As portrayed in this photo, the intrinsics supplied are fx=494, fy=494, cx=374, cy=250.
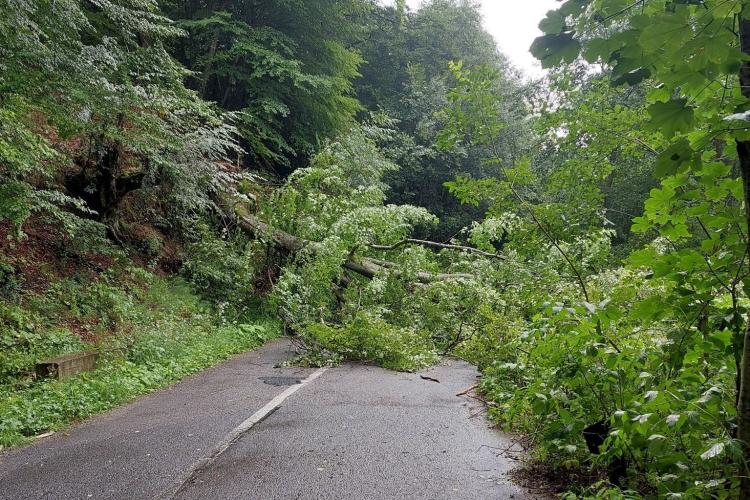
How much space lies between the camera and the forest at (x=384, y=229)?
2082mm

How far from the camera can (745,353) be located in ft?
6.46

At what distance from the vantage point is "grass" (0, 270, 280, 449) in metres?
5.52

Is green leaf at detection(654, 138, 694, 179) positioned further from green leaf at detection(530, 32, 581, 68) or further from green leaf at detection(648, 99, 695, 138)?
green leaf at detection(530, 32, 581, 68)

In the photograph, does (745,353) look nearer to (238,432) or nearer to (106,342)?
(238,432)

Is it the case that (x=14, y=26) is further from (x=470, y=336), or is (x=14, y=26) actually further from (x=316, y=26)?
(x=316, y=26)

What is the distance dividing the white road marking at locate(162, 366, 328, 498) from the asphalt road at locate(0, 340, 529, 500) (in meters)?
0.01

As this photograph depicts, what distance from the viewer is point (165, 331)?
870 cm

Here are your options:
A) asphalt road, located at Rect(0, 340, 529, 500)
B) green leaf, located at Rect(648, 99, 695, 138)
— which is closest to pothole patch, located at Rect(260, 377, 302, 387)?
asphalt road, located at Rect(0, 340, 529, 500)

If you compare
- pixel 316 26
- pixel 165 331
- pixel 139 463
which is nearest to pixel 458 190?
pixel 139 463

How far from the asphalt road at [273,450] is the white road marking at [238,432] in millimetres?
13

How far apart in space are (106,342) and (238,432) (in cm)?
417

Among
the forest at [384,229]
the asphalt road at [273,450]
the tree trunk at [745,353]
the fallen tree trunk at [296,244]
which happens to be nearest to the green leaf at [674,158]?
the forest at [384,229]

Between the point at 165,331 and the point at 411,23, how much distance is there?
2468cm

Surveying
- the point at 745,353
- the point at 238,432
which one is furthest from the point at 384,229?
the point at 745,353
